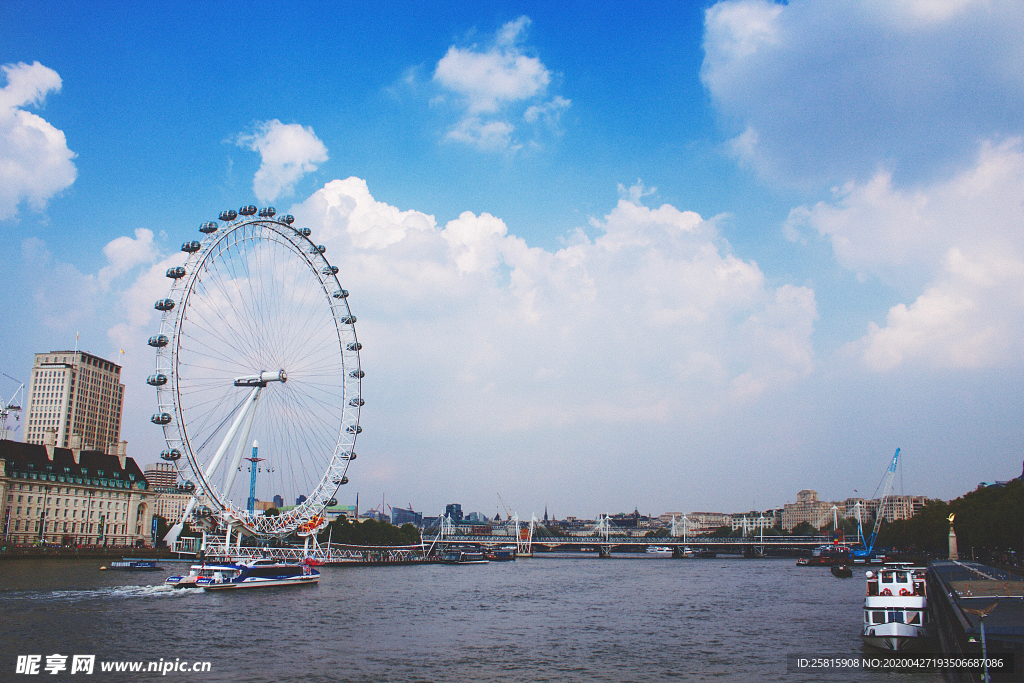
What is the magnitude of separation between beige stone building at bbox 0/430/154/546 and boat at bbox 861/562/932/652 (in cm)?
11178

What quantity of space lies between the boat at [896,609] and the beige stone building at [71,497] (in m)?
112

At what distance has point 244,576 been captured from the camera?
67938mm

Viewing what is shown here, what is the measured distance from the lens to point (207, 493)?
236 ft

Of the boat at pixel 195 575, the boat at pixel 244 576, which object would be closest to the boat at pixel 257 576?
the boat at pixel 244 576

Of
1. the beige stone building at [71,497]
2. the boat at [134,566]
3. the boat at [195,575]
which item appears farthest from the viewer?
the beige stone building at [71,497]

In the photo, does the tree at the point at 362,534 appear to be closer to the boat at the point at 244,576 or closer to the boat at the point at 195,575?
the boat at the point at 244,576

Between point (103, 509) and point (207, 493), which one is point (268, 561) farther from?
point (103, 509)

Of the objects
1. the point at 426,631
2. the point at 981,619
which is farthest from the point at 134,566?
the point at 981,619

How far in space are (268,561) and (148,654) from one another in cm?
4478

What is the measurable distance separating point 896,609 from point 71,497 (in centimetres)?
12511

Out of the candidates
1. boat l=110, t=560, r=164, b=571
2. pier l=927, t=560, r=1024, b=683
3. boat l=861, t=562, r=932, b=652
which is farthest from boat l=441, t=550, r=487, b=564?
boat l=861, t=562, r=932, b=652

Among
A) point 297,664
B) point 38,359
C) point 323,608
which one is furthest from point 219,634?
point 38,359

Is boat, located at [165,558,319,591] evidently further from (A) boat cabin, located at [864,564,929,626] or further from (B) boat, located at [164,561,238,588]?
Result: (A) boat cabin, located at [864,564,929,626]

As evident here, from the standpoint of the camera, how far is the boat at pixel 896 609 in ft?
112
